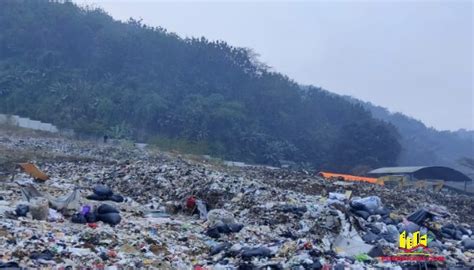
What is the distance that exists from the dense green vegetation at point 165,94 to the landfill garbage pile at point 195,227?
708 inches

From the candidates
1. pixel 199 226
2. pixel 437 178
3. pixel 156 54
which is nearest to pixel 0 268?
pixel 199 226

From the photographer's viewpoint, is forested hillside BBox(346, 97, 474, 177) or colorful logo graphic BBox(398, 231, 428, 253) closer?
colorful logo graphic BBox(398, 231, 428, 253)

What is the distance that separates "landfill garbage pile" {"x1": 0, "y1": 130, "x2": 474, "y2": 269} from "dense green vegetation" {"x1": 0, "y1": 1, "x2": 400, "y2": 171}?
59.0 ft

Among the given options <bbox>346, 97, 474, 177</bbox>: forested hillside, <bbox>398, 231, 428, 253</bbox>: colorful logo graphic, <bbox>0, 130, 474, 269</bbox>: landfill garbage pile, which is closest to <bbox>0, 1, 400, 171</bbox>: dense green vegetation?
<bbox>346, 97, 474, 177</bbox>: forested hillside

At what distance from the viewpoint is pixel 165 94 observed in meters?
34.2

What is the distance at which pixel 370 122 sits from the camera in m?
35.8

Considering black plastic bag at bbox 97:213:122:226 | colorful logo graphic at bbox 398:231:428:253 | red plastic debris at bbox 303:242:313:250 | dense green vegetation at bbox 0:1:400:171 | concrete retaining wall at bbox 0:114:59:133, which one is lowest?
black plastic bag at bbox 97:213:122:226

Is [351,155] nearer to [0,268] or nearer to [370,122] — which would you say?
[370,122]

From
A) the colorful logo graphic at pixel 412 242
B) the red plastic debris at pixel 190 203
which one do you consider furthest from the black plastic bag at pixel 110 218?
the colorful logo graphic at pixel 412 242

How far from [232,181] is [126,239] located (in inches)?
175

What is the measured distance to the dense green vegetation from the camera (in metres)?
30.6

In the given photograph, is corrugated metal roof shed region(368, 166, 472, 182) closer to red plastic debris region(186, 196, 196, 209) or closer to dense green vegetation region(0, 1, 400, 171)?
dense green vegetation region(0, 1, 400, 171)

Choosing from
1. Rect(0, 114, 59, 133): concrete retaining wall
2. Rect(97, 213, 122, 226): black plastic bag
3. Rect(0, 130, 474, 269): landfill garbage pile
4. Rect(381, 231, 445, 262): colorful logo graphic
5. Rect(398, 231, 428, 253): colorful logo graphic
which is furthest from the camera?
Rect(0, 114, 59, 133): concrete retaining wall

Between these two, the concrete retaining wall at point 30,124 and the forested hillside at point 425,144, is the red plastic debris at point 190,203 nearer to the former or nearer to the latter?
the concrete retaining wall at point 30,124
